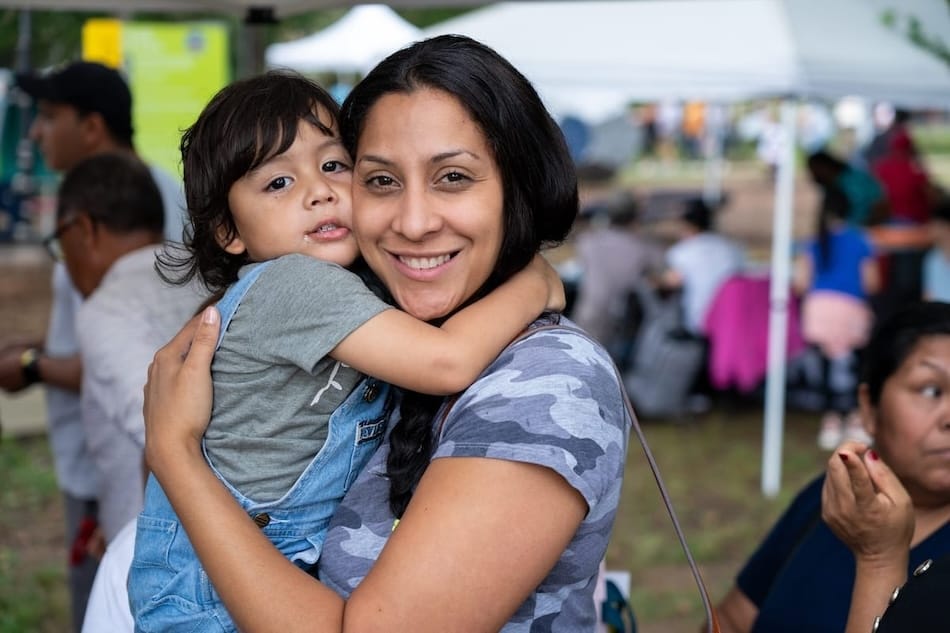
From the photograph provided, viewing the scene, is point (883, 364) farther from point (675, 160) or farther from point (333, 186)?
point (675, 160)

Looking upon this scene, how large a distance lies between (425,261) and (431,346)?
15cm

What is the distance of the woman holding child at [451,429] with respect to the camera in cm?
157

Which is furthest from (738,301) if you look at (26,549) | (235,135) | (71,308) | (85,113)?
(235,135)

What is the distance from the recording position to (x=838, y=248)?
8.16m

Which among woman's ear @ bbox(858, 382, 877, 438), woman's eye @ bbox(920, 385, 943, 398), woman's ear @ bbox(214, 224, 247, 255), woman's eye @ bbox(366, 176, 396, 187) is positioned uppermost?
woman's eye @ bbox(366, 176, 396, 187)

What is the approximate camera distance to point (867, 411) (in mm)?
2727

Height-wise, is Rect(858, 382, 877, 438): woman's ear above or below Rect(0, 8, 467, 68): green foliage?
below

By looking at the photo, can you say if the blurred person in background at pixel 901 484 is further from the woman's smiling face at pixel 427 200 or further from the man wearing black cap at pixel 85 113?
the man wearing black cap at pixel 85 113

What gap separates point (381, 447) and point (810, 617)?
1088mm

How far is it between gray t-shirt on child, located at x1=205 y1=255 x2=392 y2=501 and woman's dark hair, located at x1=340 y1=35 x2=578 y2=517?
149mm

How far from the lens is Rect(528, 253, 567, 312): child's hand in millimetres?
1938

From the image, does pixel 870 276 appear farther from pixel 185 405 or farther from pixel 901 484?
pixel 185 405

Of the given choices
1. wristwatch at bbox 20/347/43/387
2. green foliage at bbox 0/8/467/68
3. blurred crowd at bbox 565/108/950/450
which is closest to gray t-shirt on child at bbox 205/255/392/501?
wristwatch at bbox 20/347/43/387

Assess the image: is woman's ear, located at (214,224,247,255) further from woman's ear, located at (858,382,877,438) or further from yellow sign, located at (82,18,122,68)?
yellow sign, located at (82,18,122,68)
